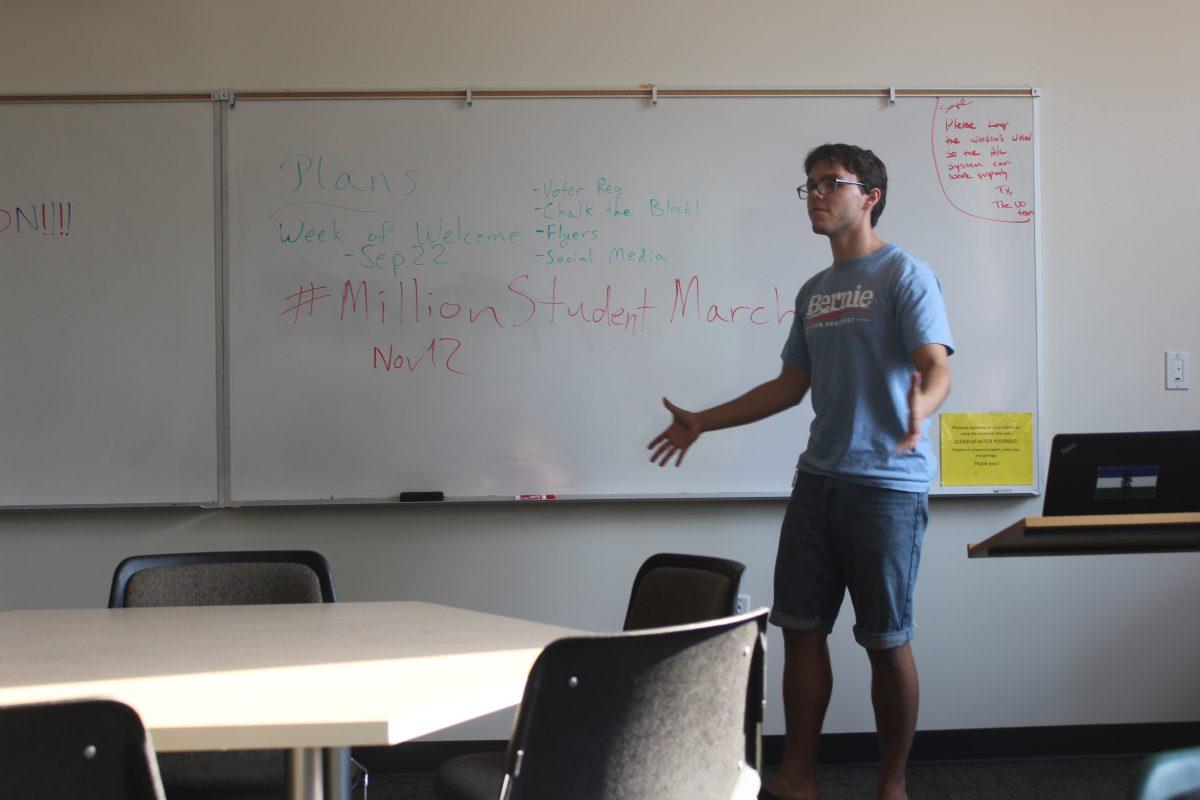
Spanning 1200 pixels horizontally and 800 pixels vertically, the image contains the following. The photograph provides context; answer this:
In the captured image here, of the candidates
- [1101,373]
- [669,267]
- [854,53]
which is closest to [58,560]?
[669,267]

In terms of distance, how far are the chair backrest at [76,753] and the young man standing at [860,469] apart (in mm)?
1739

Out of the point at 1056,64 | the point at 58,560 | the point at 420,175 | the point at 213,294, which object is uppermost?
the point at 1056,64

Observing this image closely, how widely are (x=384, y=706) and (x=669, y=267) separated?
223 centimetres

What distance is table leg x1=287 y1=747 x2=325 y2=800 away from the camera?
1337 millimetres

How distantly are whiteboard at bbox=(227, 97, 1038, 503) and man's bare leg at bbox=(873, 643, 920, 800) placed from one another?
0.82 meters

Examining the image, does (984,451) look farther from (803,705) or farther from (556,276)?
(556,276)

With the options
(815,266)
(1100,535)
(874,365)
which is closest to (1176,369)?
(815,266)

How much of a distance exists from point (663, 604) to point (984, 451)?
5.49ft

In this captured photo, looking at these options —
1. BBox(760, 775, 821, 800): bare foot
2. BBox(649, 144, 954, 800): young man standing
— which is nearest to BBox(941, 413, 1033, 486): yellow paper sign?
BBox(649, 144, 954, 800): young man standing

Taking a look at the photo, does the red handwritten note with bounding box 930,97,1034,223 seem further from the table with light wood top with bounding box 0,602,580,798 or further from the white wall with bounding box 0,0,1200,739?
the table with light wood top with bounding box 0,602,580,798

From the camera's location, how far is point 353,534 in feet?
10.5

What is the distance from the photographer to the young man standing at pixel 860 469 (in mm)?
2426

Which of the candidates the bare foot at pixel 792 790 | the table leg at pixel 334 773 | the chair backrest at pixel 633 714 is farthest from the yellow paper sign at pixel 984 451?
the table leg at pixel 334 773

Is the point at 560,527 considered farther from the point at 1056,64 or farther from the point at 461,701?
the point at 1056,64
